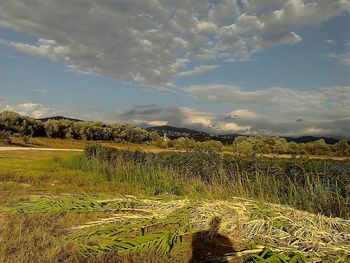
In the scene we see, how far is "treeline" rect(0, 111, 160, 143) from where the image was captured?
7362 cm

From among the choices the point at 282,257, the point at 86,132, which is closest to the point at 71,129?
the point at 86,132

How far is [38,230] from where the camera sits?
227 inches

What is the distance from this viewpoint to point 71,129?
85125mm

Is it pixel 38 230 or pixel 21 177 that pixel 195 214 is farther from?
pixel 21 177

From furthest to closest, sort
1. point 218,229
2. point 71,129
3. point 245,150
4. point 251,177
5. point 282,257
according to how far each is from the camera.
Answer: point 71,129, point 245,150, point 251,177, point 218,229, point 282,257

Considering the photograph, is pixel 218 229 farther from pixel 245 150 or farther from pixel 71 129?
pixel 71 129

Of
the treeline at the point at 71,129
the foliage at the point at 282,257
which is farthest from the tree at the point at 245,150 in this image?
the treeline at the point at 71,129

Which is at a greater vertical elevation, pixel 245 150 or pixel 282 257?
pixel 282 257

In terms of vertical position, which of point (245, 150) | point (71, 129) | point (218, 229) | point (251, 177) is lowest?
point (251, 177)

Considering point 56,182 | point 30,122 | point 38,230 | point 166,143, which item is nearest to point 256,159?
point 38,230

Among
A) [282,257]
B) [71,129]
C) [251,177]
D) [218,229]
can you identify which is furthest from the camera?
[71,129]

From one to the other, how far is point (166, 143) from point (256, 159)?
60260 mm

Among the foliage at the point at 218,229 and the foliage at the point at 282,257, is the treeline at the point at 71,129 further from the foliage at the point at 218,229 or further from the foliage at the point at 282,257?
the foliage at the point at 282,257

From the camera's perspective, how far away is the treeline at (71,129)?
7362cm
